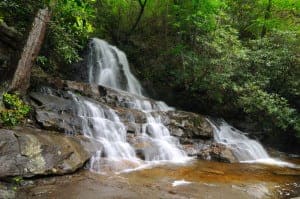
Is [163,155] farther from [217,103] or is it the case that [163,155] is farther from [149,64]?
[149,64]

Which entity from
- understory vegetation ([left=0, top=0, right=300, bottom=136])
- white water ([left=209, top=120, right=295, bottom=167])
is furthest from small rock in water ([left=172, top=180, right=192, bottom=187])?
understory vegetation ([left=0, top=0, right=300, bottom=136])

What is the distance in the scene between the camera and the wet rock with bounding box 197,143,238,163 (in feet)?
39.2

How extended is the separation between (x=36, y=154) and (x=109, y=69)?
9.88 meters

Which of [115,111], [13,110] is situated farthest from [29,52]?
[115,111]

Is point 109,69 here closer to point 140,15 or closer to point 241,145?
point 140,15

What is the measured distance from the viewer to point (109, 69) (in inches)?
671

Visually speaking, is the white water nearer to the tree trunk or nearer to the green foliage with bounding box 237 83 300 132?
the green foliage with bounding box 237 83 300 132

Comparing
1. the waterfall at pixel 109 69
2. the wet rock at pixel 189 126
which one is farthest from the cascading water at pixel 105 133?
the waterfall at pixel 109 69

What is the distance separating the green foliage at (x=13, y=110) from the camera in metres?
8.58

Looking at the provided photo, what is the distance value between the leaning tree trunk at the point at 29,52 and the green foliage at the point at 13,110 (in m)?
0.52

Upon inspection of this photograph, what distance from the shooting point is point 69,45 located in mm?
11688

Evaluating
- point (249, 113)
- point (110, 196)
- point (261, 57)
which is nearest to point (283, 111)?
point (249, 113)

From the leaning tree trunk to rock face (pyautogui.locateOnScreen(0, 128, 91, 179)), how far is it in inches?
73.7

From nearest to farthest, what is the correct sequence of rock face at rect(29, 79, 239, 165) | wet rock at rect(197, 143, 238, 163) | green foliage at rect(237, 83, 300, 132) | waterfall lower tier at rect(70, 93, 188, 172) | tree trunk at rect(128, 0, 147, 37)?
waterfall lower tier at rect(70, 93, 188, 172), rock face at rect(29, 79, 239, 165), wet rock at rect(197, 143, 238, 163), green foliage at rect(237, 83, 300, 132), tree trunk at rect(128, 0, 147, 37)
